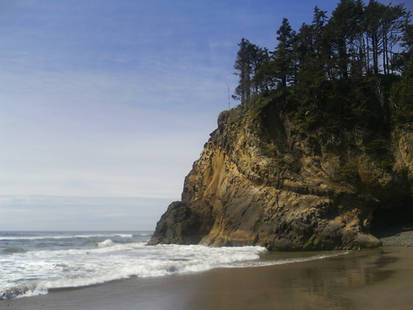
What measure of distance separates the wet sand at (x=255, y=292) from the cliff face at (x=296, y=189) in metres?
8.58

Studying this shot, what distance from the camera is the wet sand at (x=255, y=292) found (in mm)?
7426

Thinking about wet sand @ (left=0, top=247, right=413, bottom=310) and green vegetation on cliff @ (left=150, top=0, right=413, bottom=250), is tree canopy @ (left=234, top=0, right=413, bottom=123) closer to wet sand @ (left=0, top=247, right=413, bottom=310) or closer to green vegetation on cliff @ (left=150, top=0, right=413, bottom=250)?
green vegetation on cliff @ (left=150, top=0, right=413, bottom=250)

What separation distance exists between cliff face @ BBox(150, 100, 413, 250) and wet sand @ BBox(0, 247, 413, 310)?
858 cm

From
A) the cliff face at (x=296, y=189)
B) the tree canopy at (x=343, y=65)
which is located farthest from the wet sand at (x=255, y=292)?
the tree canopy at (x=343, y=65)

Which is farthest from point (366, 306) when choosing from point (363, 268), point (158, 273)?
point (158, 273)

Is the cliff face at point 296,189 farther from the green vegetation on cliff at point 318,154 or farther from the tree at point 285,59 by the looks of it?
the tree at point 285,59

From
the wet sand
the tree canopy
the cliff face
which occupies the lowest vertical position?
the wet sand

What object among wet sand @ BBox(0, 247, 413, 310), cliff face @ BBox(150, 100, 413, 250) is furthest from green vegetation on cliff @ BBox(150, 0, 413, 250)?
wet sand @ BBox(0, 247, 413, 310)

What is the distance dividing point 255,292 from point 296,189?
1420 cm

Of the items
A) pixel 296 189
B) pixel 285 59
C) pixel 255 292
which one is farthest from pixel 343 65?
pixel 255 292

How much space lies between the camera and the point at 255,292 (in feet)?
28.4

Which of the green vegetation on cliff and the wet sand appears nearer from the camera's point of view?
the wet sand

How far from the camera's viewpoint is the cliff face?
20594mm

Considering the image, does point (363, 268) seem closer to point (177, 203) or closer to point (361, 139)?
point (361, 139)
